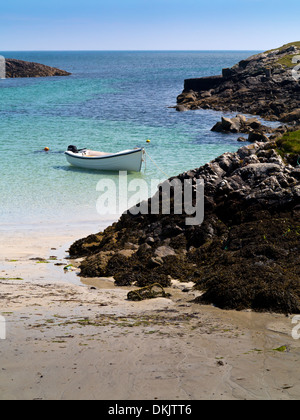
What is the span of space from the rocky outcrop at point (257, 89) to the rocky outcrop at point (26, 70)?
52.6m

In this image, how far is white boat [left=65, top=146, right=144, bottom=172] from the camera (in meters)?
23.4

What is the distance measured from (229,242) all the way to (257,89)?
147 feet

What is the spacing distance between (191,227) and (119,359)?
629 centimetres

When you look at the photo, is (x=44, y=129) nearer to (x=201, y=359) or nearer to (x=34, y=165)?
(x=34, y=165)

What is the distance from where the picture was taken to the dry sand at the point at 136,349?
5.66 meters

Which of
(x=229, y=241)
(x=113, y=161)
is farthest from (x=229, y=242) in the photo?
(x=113, y=161)

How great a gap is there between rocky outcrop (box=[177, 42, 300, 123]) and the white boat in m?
20.8

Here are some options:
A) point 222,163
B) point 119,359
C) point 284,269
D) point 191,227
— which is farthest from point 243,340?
point 222,163

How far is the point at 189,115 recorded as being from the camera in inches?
1800

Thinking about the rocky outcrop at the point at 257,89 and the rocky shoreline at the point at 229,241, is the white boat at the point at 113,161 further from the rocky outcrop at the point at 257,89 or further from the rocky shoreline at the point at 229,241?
the rocky outcrop at the point at 257,89

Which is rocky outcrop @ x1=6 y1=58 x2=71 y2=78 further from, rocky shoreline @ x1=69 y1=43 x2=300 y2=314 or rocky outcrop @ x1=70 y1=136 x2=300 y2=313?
rocky outcrop @ x1=70 y1=136 x2=300 y2=313

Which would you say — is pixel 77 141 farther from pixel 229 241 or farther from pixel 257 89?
pixel 257 89

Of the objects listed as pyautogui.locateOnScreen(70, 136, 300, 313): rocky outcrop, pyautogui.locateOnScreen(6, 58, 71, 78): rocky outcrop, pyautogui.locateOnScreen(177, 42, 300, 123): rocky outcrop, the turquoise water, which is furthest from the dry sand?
pyautogui.locateOnScreen(6, 58, 71, 78): rocky outcrop

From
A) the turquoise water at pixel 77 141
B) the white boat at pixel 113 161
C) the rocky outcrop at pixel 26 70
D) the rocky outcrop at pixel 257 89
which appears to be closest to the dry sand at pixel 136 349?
the turquoise water at pixel 77 141
